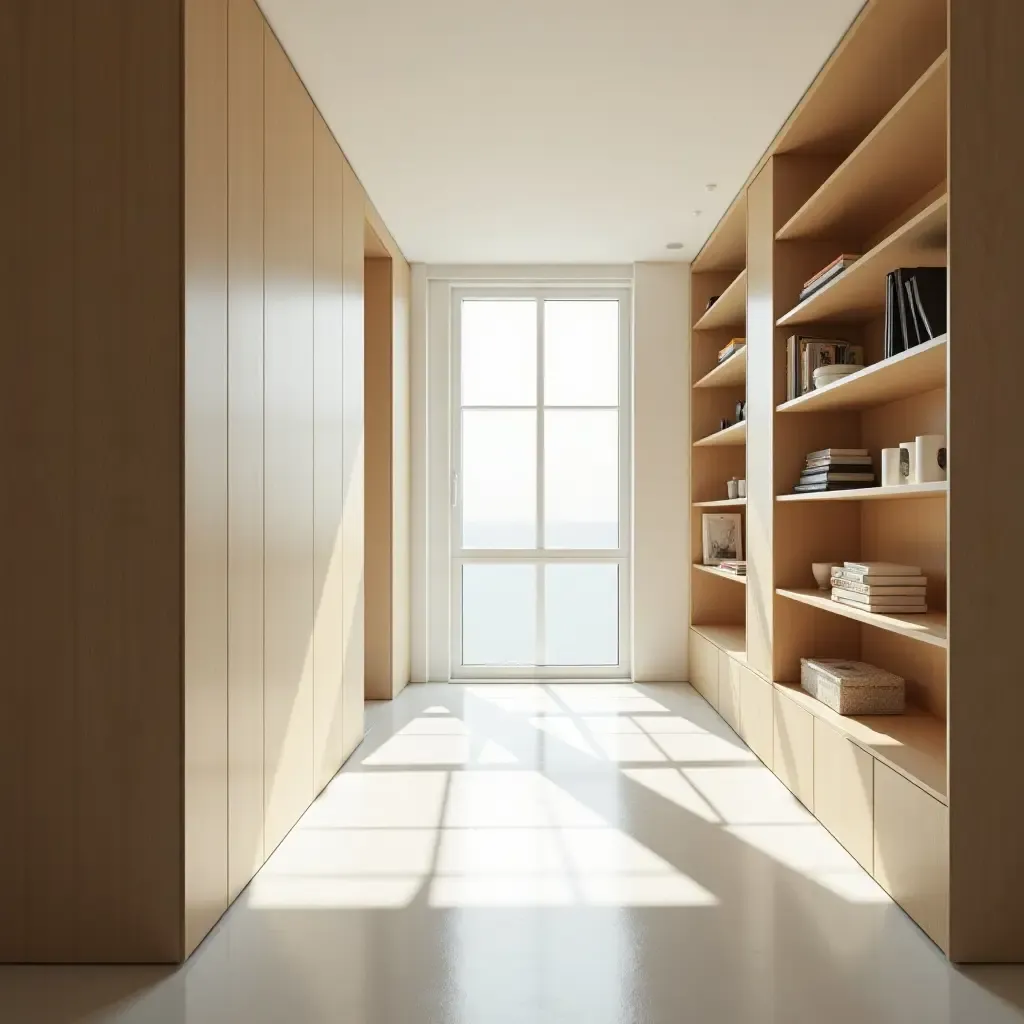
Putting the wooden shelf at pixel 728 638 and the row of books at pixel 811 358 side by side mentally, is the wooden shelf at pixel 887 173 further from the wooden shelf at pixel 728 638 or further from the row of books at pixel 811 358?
the wooden shelf at pixel 728 638

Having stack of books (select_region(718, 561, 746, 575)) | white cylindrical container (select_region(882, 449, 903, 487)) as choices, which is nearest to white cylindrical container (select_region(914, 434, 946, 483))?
white cylindrical container (select_region(882, 449, 903, 487))

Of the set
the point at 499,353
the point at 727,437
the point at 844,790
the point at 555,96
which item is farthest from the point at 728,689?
the point at 555,96

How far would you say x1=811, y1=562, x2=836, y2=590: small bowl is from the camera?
3713 mm

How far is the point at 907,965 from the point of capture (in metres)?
2.17

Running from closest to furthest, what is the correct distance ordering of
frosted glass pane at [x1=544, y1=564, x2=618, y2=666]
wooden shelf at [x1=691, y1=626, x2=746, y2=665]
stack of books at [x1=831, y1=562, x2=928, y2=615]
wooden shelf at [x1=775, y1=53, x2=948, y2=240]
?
wooden shelf at [x1=775, y1=53, x2=948, y2=240] < stack of books at [x1=831, y1=562, x2=928, y2=615] < wooden shelf at [x1=691, y1=626, x2=746, y2=665] < frosted glass pane at [x1=544, y1=564, x2=618, y2=666]

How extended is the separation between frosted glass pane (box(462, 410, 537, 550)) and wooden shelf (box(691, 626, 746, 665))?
1.35 m

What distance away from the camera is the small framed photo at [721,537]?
5785mm

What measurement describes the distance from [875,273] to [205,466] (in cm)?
236

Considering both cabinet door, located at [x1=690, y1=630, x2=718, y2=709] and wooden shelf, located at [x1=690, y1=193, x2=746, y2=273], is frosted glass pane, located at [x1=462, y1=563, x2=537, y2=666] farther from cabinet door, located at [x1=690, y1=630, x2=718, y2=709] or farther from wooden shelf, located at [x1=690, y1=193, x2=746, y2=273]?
wooden shelf, located at [x1=690, y1=193, x2=746, y2=273]

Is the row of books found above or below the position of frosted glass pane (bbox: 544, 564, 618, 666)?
above

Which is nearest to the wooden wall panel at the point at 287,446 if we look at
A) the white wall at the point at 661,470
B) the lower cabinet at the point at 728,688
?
the lower cabinet at the point at 728,688
